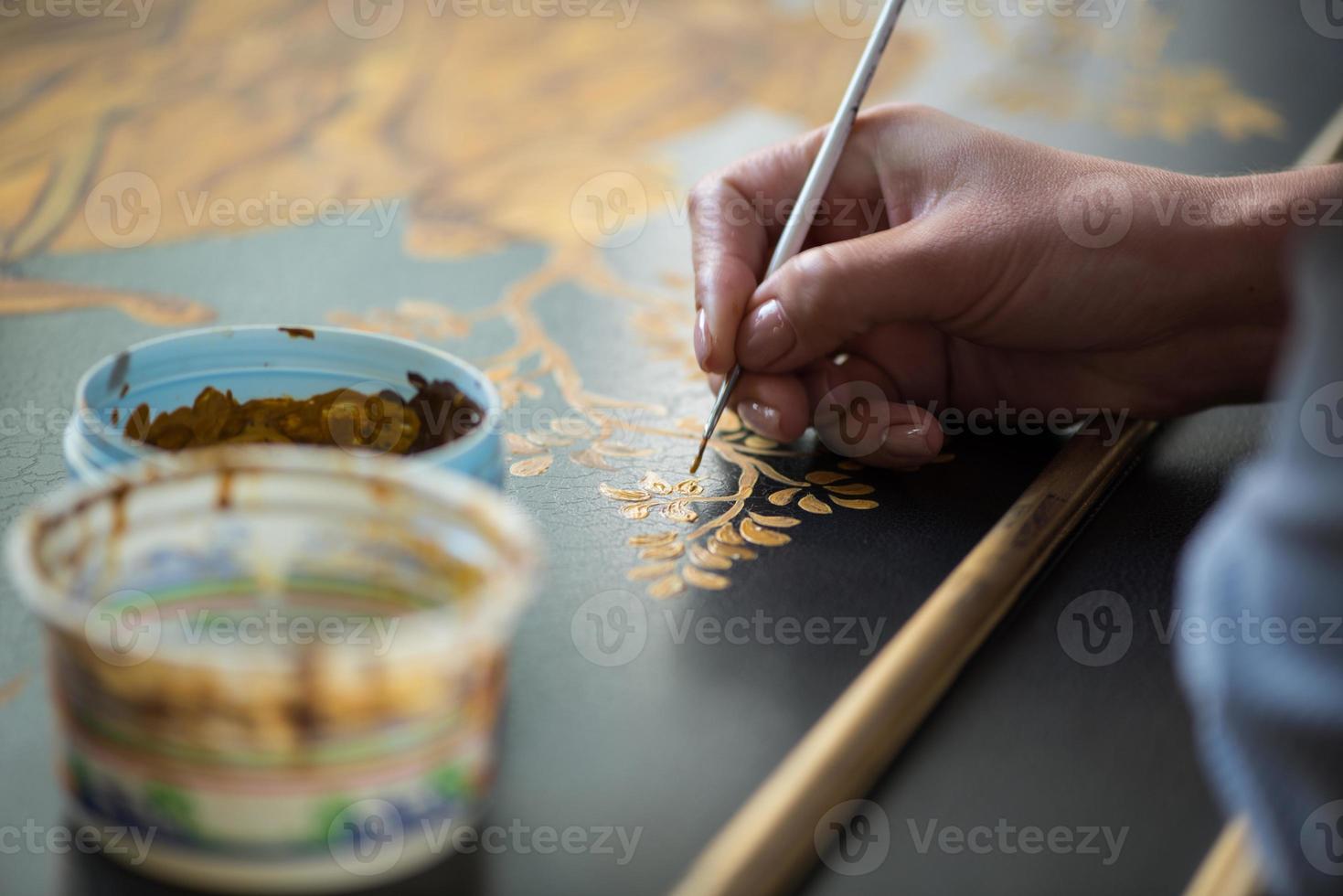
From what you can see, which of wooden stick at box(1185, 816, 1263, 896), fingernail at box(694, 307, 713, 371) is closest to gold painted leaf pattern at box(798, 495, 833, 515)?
fingernail at box(694, 307, 713, 371)

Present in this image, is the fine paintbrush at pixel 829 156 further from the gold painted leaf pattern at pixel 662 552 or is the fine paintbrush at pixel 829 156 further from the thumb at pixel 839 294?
the gold painted leaf pattern at pixel 662 552

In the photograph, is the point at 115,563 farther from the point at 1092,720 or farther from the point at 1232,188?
the point at 1232,188

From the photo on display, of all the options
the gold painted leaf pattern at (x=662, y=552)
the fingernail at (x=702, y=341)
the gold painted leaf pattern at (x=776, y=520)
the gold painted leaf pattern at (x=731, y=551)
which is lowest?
the gold painted leaf pattern at (x=776, y=520)

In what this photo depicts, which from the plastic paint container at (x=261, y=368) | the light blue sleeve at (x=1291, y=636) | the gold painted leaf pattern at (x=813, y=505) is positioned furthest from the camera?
the gold painted leaf pattern at (x=813, y=505)

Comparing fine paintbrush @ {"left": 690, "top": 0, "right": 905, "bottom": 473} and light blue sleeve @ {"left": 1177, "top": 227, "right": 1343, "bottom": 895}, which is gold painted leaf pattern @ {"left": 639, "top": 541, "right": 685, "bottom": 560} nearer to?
fine paintbrush @ {"left": 690, "top": 0, "right": 905, "bottom": 473}

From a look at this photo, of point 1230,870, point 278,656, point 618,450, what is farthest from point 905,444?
point 278,656

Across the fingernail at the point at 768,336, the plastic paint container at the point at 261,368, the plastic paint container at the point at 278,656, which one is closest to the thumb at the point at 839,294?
the fingernail at the point at 768,336
